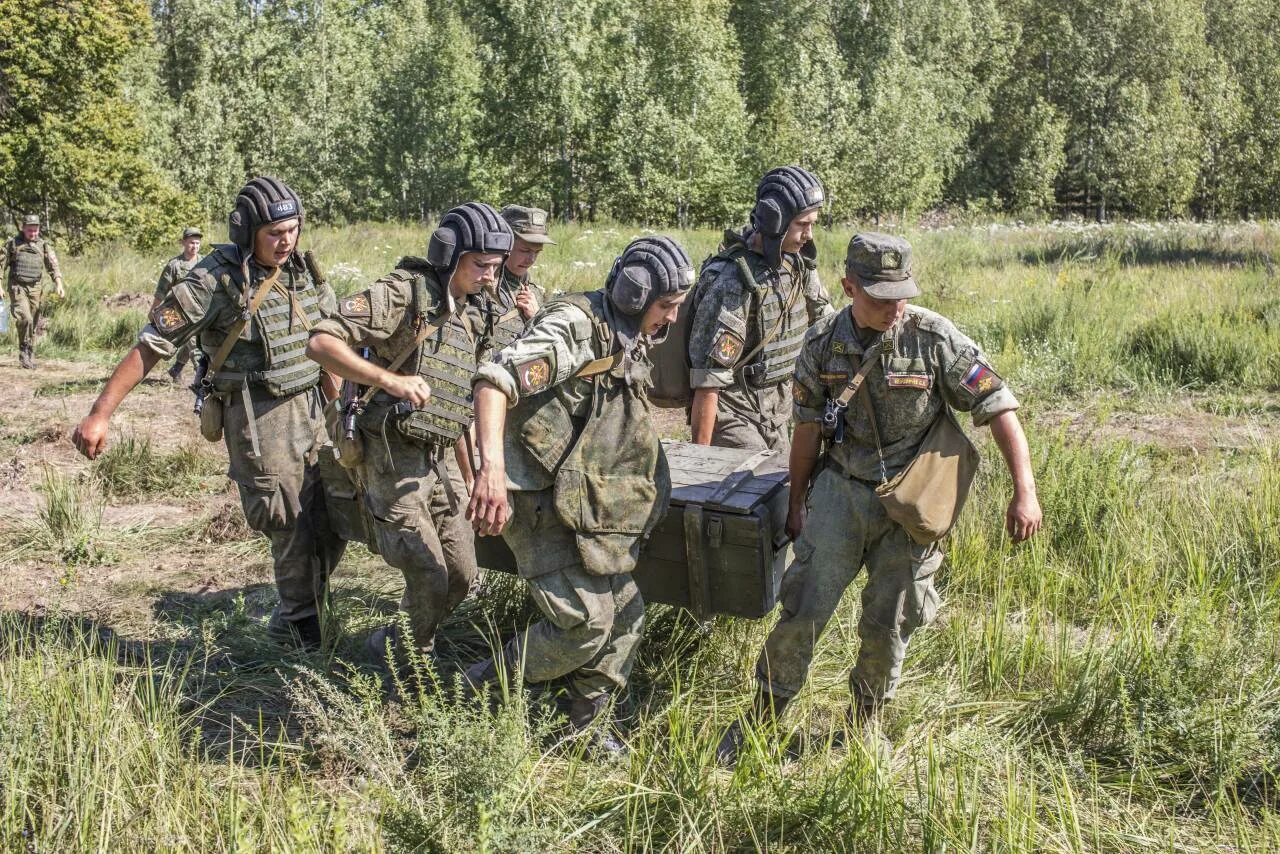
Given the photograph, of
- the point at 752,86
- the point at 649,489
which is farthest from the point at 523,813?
the point at 752,86

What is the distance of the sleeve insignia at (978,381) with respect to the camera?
3.43 metres

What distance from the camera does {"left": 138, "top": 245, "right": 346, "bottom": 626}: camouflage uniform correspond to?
439 centimetres

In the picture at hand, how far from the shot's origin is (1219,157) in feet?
135

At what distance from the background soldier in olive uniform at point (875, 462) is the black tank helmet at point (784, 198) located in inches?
45.5

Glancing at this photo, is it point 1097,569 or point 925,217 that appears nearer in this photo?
point 1097,569

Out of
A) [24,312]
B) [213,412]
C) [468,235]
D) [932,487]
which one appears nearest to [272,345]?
[213,412]

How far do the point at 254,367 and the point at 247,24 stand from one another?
39009 millimetres

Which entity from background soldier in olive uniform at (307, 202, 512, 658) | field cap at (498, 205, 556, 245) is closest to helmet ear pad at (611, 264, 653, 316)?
background soldier in olive uniform at (307, 202, 512, 658)

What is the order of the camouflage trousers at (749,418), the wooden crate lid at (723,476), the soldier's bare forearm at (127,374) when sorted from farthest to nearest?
the camouflage trousers at (749,418)
the soldier's bare forearm at (127,374)
the wooden crate lid at (723,476)

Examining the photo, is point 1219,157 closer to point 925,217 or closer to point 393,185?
point 925,217

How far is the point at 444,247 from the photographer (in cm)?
402

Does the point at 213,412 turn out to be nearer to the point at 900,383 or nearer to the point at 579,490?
the point at 579,490

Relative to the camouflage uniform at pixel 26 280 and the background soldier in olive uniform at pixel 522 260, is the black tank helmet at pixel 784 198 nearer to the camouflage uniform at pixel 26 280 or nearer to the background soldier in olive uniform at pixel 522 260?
the background soldier in olive uniform at pixel 522 260

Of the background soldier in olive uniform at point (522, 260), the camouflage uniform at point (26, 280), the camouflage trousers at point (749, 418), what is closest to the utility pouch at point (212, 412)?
the background soldier in olive uniform at point (522, 260)
